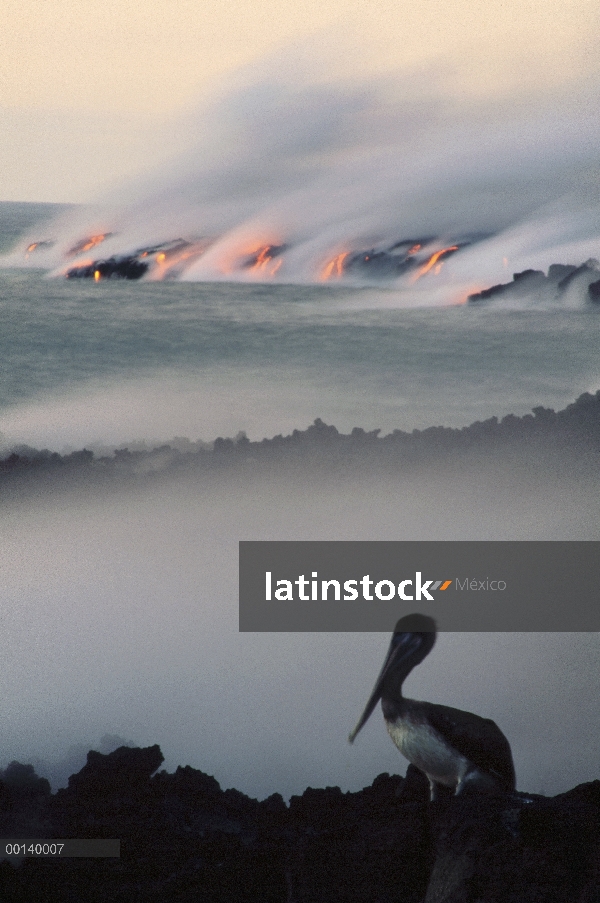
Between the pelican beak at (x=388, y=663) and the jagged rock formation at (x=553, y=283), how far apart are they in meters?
0.97

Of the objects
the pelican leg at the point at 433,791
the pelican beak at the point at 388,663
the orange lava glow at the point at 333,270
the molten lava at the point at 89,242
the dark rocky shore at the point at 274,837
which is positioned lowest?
the dark rocky shore at the point at 274,837

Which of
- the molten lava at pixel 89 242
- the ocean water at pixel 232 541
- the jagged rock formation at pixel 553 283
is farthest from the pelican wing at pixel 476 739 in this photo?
the molten lava at pixel 89 242

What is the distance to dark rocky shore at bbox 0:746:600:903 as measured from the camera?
191 centimetres

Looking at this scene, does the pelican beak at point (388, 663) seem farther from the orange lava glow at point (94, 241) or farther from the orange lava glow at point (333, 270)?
the orange lava glow at point (94, 241)

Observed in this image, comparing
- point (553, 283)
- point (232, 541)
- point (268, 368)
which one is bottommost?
point (232, 541)

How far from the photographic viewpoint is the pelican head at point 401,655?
2420mm

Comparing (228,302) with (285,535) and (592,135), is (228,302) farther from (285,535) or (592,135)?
(592,135)

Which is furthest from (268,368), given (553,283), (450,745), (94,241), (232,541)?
(450,745)

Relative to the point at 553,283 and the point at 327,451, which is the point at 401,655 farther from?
the point at 553,283

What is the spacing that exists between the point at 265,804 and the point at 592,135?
2.07 metres

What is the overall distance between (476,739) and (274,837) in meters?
0.64

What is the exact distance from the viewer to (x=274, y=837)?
247 centimetres

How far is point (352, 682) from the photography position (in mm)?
2578

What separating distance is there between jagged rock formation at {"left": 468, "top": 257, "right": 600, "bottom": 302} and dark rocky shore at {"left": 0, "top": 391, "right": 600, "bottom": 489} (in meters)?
0.30
